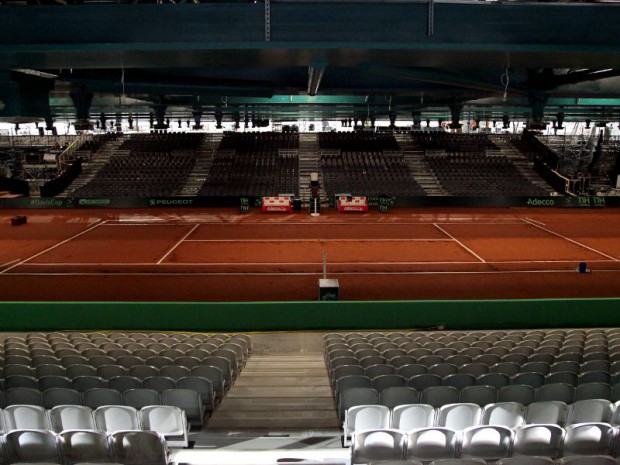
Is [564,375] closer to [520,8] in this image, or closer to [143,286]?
[520,8]

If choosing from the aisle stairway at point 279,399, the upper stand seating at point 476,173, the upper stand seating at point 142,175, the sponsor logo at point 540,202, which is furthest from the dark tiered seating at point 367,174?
the aisle stairway at point 279,399

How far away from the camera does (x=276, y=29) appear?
38.4 ft

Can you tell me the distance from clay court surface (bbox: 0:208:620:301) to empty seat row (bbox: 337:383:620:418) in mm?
10285

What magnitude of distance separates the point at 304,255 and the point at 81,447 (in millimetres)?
18348

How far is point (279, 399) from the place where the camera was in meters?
9.34

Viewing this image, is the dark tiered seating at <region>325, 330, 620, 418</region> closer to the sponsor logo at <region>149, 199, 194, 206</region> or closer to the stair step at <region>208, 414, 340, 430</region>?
the stair step at <region>208, 414, 340, 430</region>

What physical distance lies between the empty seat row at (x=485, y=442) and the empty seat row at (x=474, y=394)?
1684 mm

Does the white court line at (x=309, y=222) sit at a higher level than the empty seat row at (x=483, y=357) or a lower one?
higher

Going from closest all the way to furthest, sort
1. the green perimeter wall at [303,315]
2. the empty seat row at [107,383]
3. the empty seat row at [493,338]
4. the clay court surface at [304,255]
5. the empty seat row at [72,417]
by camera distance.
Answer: the empty seat row at [72,417] → the empty seat row at [107,383] → the empty seat row at [493,338] → the green perimeter wall at [303,315] → the clay court surface at [304,255]

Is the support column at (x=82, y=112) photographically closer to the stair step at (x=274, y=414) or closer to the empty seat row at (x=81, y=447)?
the stair step at (x=274, y=414)

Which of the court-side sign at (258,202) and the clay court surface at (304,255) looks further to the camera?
the court-side sign at (258,202)

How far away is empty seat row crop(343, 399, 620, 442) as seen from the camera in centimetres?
650

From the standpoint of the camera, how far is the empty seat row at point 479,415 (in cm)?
650

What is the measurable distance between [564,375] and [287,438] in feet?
14.9
